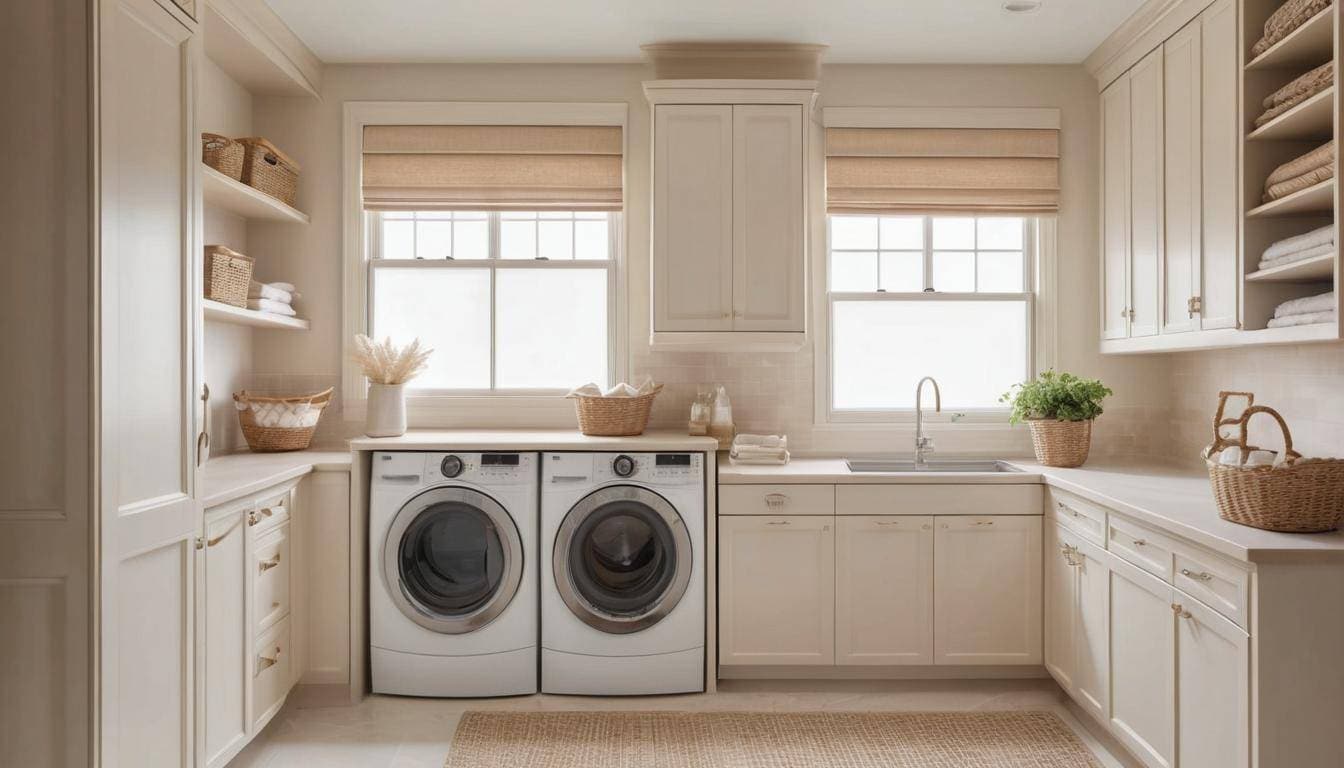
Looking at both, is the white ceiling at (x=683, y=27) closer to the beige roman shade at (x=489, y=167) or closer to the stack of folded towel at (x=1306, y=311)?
the beige roman shade at (x=489, y=167)

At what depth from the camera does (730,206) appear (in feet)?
10.8

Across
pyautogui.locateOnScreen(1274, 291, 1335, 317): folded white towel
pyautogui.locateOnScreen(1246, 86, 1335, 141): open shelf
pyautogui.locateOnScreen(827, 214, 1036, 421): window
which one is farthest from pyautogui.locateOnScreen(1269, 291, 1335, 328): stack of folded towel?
pyautogui.locateOnScreen(827, 214, 1036, 421): window

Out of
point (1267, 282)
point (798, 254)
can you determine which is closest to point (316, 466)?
point (798, 254)

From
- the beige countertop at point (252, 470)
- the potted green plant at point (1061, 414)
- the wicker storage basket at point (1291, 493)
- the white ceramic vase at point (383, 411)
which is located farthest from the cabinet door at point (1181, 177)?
the beige countertop at point (252, 470)

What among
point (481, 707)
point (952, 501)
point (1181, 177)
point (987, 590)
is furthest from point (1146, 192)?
point (481, 707)

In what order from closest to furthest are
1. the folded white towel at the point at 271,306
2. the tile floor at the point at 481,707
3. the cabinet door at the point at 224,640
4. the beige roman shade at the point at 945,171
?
the cabinet door at the point at 224,640
the tile floor at the point at 481,707
the folded white towel at the point at 271,306
the beige roman shade at the point at 945,171

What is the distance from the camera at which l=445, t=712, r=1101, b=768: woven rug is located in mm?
2584

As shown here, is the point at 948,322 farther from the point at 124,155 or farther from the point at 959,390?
the point at 124,155

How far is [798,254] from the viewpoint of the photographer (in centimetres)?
329

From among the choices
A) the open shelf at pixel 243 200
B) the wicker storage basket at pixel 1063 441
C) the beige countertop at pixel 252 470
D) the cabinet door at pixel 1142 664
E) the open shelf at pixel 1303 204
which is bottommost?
the cabinet door at pixel 1142 664

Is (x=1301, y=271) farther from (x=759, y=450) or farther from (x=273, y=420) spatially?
(x=273, y=420)

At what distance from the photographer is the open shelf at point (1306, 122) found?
214 centimetres

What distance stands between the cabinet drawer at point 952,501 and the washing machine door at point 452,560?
1.37m
